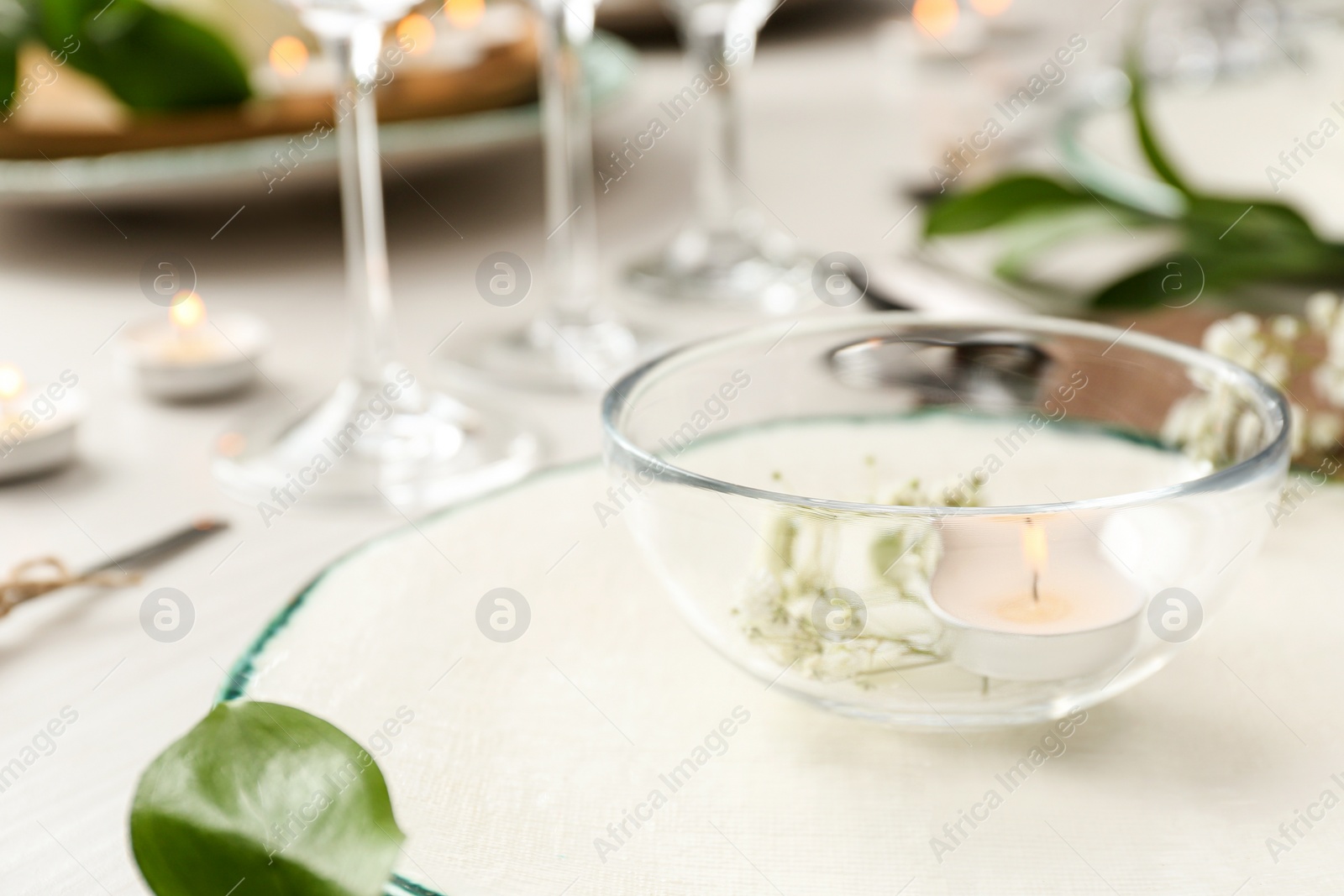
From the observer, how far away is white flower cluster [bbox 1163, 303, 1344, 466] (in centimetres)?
35

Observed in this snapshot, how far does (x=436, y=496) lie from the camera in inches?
19.6

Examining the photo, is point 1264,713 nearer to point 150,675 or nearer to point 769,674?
point 769,674

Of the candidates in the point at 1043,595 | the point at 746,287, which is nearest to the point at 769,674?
the point at 1043,595

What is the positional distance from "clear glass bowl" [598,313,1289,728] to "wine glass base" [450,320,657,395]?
0.21 m

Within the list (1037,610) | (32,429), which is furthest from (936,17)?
(1037,610)

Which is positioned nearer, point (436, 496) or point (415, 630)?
point (415, 630)

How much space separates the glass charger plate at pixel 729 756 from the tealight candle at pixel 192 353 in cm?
25

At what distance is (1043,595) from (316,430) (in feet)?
1.09

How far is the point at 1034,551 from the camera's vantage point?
0.89 ft

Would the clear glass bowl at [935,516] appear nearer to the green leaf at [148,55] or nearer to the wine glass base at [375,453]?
the wine glass base at [375,453]

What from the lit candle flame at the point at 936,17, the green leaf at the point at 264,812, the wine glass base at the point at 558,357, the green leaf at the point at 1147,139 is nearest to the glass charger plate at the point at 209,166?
the wine glass base at the point at 558,357

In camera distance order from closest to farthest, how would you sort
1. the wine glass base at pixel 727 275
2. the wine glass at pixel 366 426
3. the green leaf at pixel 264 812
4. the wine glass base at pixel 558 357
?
the green leaf at pixel 264 812 < the wine glass at pixel 366 426 < the wine glass base at pixel 558 357 < the wine glass base at pixel 727 275

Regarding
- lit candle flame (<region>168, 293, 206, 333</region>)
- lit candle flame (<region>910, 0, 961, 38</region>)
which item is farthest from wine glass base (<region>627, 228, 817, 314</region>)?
lit candle flame (<region>910, 0, 961, 38</region>)

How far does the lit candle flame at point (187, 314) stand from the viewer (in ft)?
1.99
